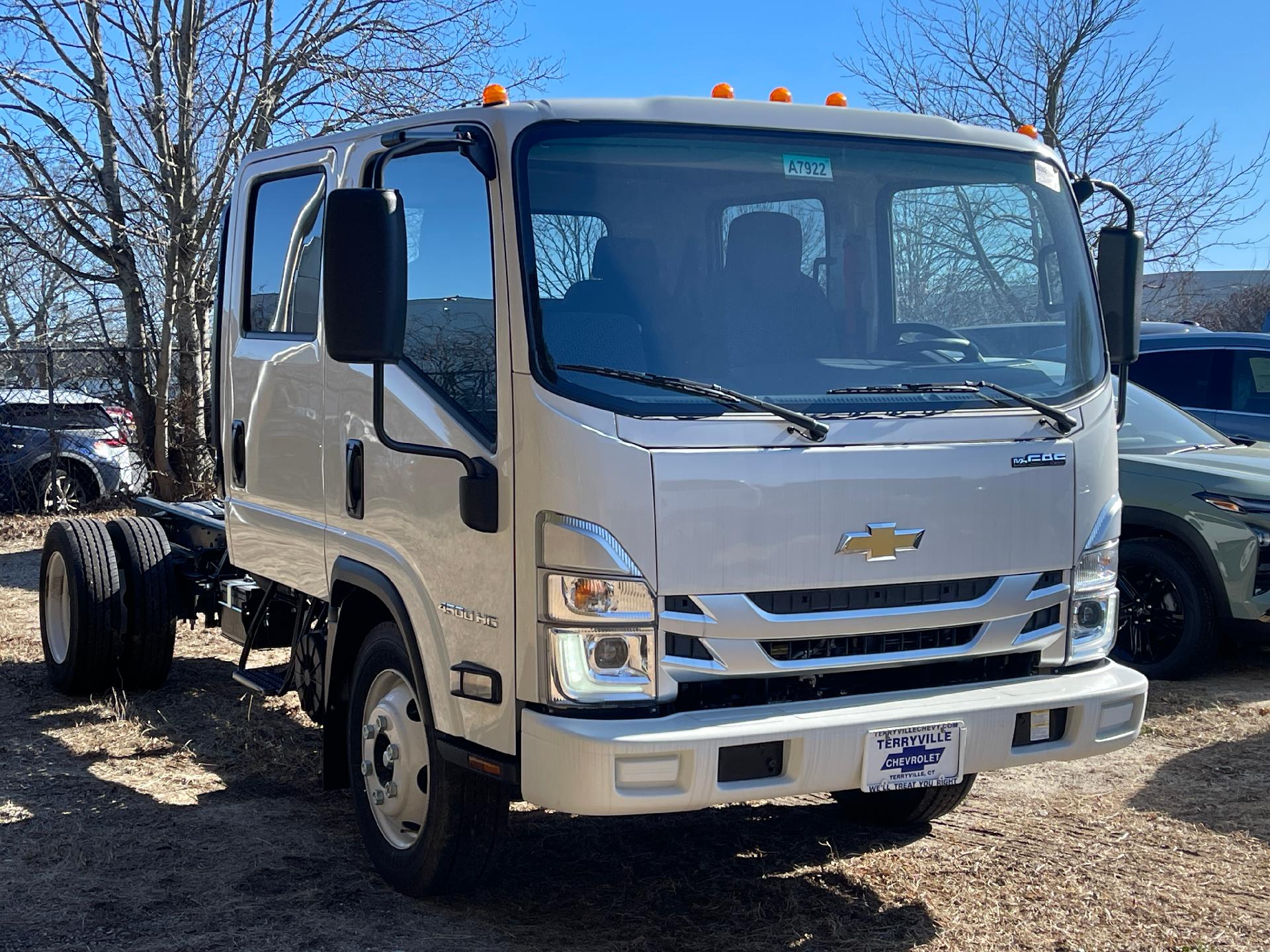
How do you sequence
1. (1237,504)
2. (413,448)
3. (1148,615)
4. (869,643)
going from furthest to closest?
1. (1148,615)
2. (1237,504)
3. (413,448)
4. (869,643)

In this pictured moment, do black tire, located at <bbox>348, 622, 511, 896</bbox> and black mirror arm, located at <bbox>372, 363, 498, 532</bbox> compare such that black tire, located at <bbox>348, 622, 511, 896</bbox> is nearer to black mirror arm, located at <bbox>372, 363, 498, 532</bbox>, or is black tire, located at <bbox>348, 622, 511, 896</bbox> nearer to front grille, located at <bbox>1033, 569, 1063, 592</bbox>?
black mirror arm, located at <bbox>372, 363, 498, 532</bbox>

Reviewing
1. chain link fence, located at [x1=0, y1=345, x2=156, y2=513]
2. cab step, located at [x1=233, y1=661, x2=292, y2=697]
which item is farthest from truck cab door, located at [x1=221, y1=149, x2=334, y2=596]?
chain link fence, located at [x1=0, y1=345, x2=156, y2=513]

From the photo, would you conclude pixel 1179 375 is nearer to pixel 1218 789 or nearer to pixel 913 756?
pixel 1218 789

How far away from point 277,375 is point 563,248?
1840 mm

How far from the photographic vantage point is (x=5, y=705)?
7359 mm

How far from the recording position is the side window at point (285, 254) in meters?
5.11

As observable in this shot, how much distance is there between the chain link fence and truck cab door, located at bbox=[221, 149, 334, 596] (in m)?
9.15

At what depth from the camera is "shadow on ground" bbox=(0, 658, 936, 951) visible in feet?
14.3

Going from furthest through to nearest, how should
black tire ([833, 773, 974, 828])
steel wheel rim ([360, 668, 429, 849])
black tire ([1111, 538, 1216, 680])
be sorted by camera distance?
1. black tire ([1111, 538, 1216, 680])
2. black tire ([833, 773, 974, 828])
3. steel wheel rim ([360, 668, 429, 849])

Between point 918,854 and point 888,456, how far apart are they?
1.95 m

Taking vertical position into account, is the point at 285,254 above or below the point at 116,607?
above

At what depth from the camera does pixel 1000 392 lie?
4.24 meters

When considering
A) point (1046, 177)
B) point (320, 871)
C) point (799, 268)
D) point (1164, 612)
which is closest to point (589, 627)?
point (799, 268)

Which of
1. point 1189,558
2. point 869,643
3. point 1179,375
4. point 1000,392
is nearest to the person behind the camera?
point 869,643
